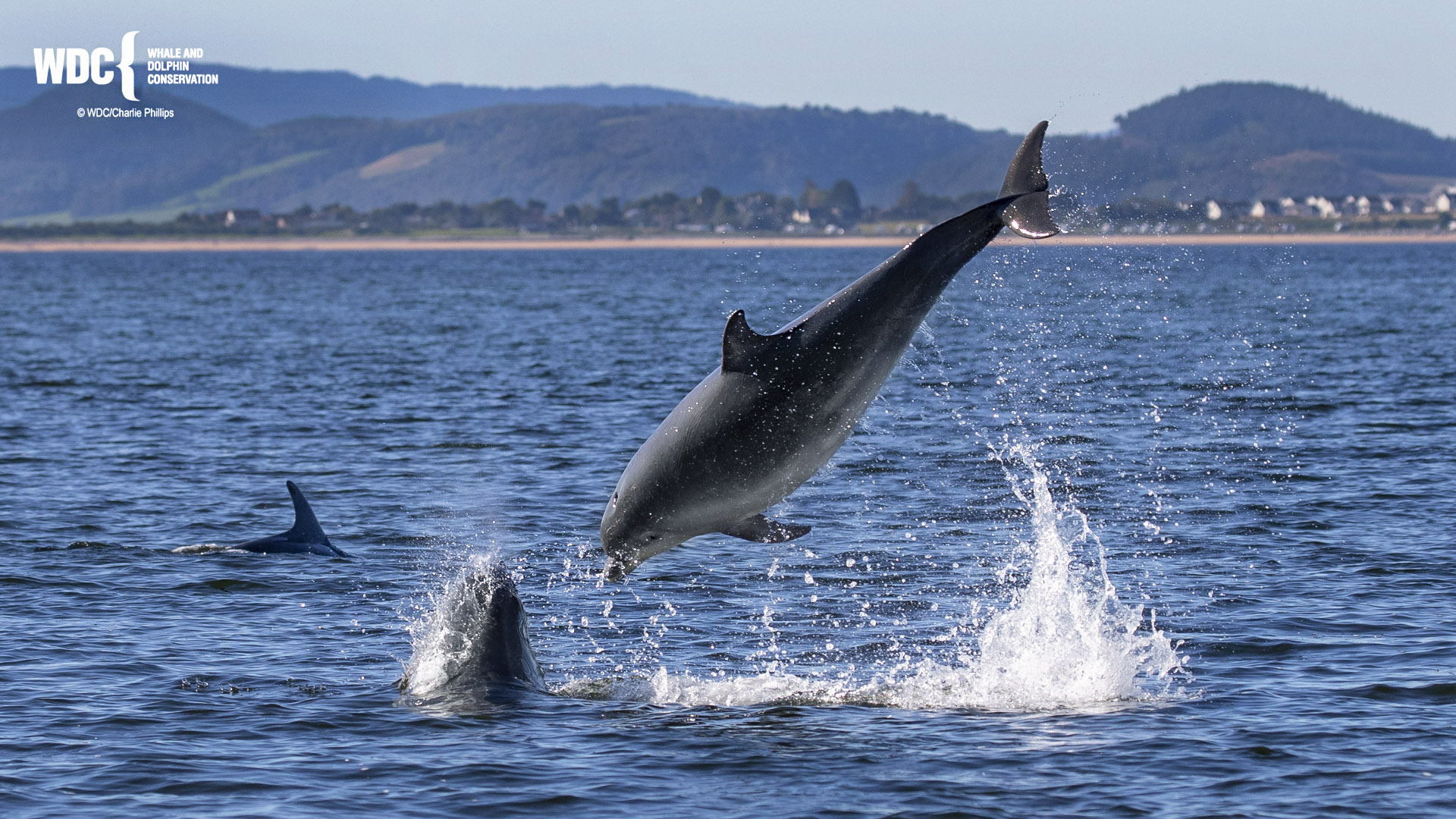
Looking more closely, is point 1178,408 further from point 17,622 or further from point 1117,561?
point 17,622

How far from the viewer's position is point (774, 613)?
1994 centimetres

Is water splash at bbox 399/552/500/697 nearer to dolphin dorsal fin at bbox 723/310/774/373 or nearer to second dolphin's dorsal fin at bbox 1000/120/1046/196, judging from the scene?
dolphin dorsal fin at bbox 723/310/774/373

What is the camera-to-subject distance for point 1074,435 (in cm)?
3562

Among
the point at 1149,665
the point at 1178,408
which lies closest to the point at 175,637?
the point at 1149,665

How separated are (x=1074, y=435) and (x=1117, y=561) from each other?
1338cm

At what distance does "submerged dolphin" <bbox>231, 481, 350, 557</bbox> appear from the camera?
76.2ft

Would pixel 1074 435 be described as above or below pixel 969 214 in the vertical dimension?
below

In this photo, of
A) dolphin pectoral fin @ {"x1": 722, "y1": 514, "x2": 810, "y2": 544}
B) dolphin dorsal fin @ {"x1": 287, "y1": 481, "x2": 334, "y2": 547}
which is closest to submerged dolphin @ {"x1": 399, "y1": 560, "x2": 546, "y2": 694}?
dolphin pectoral fin @ {"x1": 722, "y1": 514, "x2": 810, "y2": 544}

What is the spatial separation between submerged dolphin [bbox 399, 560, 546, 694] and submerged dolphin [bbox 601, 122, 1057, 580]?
3.97m

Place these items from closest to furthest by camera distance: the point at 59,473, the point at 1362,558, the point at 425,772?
the point at 425,772 → the point at 1362,558 → the point at 59,473

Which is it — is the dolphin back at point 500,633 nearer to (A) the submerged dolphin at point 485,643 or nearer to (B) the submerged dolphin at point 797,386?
(A) the submerged dolphin at point 485,643

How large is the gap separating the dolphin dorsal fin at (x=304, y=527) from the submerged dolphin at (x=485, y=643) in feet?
24.3

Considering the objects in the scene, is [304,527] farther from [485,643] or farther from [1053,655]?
[1053,655]

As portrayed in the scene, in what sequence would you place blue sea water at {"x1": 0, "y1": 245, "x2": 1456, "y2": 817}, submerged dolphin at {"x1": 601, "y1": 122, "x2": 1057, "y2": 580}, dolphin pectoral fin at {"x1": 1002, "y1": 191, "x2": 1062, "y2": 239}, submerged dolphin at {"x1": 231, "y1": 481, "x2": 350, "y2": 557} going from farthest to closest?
submerged dolphin at {"x1": 231, "y1": 481, "x2": 350, "y2": 557} < blue sea water at {"x1": 0, "y1": 245, "x2": 1456, "y2": 817} < submerged dolphin at {"x1": 601, "y1": 122, "x2": 1057, "y2": 580} < dolphin pectoral fin at {"x1": 1002, "y1": 191, "x2": 1062, "y2": 239}
